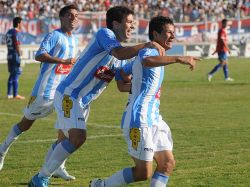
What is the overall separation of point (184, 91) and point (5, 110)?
690 centimetres

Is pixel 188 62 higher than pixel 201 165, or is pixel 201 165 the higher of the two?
pixel 188 62

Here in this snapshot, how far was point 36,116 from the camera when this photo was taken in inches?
436

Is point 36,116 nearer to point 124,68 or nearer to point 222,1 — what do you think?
point 124,68

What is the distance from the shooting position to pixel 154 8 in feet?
167

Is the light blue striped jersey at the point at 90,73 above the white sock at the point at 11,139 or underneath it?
above

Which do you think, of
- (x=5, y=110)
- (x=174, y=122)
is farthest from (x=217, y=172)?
(x=5, y=110)

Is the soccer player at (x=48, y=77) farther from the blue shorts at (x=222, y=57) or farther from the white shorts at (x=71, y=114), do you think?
the blue shorts at (x=222, y=57)

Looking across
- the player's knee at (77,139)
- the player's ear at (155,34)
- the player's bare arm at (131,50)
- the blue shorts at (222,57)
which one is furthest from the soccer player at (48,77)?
the blue shorts at (222,57)

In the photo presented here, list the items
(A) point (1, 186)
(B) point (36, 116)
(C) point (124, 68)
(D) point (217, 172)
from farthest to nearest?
(B) point (36, 116) → (D) point (217, 172) → (A) point (1, 186) → (C) point (124, 68)

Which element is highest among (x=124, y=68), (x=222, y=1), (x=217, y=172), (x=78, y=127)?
(x=124, y=68)

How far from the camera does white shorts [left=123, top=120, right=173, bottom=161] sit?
7812mm

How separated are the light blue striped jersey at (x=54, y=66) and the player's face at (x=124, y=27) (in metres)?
2.29

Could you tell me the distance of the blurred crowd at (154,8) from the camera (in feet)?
145

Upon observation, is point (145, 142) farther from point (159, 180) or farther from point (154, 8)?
Answer: point (154, 8)
